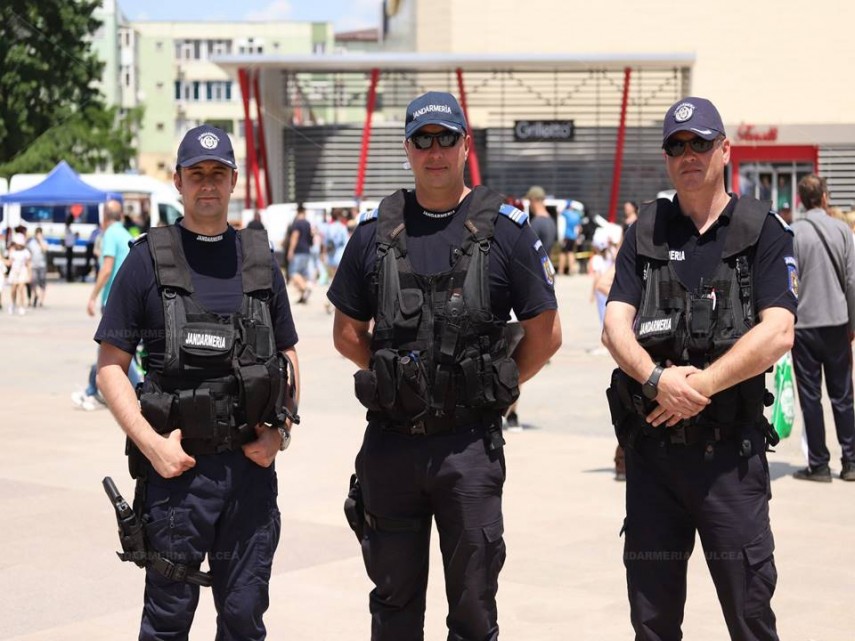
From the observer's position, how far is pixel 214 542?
4504 mm

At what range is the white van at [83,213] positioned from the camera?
35.5 m

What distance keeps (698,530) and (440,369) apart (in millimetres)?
994

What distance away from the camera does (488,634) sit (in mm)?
4375

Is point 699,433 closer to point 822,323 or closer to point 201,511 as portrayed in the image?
point 201,511

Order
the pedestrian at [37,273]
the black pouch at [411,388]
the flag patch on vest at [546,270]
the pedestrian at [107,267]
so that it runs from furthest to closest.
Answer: the pedestrian at [37,273] < the pedestrian at [107,267] < the flag patch on vest at [546,270] < the black pouch at [411,388]

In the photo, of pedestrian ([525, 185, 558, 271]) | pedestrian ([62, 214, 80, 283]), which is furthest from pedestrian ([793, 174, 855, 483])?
pedestrian ([62, 214, 80, 283])

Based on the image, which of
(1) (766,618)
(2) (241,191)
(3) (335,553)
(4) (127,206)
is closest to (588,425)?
(3) (335,553)

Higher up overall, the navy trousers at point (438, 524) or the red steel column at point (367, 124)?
the red steel column at point (367, 124)

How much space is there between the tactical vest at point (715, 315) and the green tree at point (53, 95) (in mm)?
37726

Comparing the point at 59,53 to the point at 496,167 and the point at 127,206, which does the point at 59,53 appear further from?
Result: the point at 496,167

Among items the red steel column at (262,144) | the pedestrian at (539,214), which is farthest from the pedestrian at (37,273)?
the red steel column at (262,144)

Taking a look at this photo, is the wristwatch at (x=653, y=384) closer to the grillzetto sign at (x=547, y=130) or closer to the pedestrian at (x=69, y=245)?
the pedestrian at (x=69, y=245)

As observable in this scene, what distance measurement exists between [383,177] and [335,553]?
42.0m

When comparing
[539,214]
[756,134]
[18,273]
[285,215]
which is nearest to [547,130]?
[756,134]
